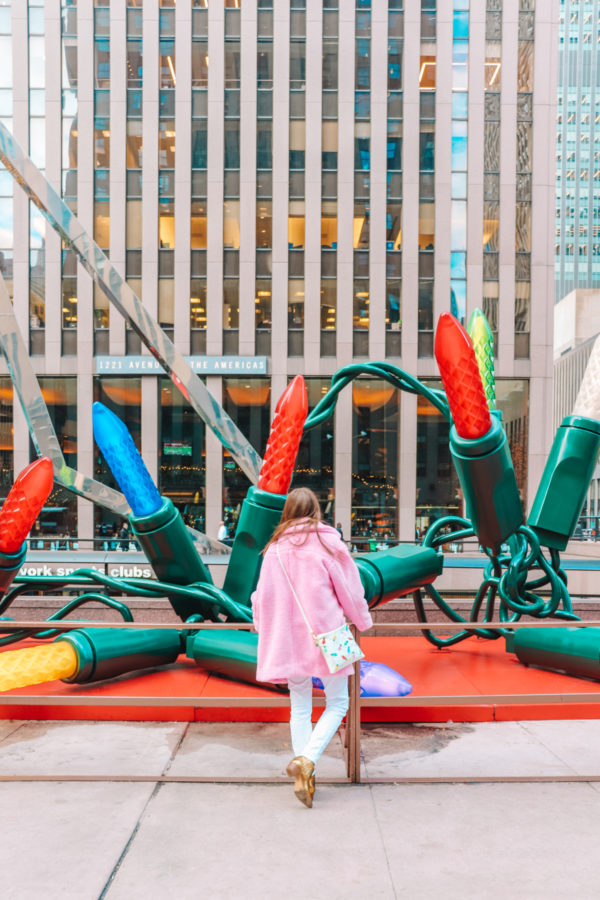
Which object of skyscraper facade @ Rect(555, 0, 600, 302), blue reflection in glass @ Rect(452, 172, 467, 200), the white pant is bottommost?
the white pant

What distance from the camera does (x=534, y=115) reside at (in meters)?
27.5

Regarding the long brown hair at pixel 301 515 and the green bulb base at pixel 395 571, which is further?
the green bulb base at pixel 395 571

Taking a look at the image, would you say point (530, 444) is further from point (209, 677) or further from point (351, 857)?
point (351, 857)

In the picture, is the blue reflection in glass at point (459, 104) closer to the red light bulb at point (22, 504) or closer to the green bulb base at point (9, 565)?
the red light bulb at point (22, 504)

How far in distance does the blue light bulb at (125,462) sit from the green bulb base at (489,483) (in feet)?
9.80

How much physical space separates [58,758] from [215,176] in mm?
25857

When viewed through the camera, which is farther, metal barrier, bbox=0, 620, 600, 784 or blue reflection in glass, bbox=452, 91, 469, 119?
blue reflection in glass, bbox=452, 91, 469, 119

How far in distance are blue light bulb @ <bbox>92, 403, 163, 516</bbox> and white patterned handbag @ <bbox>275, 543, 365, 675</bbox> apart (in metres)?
3.30

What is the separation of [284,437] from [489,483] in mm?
1950

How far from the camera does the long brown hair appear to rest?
3.94 m

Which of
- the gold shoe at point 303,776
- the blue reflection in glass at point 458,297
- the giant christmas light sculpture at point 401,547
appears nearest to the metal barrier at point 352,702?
the gold shoe at point 303,776

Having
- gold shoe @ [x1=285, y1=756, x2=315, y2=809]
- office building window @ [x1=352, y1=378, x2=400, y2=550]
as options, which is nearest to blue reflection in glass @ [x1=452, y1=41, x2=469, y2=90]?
office building window @ [x1=352, y1=378, x2=400, y2=550]

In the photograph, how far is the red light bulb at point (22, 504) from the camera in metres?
6.23

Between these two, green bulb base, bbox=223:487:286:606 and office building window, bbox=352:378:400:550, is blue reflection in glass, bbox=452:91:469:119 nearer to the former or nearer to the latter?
office building window, bbox=352:378:400:550
